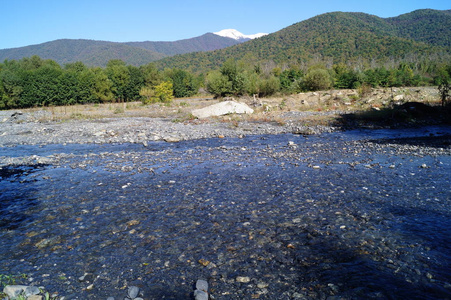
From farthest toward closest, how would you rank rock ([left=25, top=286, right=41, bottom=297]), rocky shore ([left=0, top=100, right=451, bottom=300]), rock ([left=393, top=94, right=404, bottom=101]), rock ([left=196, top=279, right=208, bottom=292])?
rock ([left=393, top=94, right=404, bottom=101]) < rocky shore ([left=0, top=100, right=451, bottom=300]) < rock ([left=196, top=279, right=208, bottom=292]) < rock ([left=25, top=286, right=41, bottom=297])

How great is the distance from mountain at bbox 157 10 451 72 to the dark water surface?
95211 millimetres

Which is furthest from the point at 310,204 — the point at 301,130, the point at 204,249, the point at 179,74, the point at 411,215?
the point at 179,74

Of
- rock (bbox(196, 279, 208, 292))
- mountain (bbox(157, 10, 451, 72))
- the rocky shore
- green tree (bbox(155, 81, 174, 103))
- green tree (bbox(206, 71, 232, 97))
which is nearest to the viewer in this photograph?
rock (bbox(196, 279, 208, 292))

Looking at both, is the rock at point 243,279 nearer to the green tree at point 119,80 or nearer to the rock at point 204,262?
the rock at point 204,262

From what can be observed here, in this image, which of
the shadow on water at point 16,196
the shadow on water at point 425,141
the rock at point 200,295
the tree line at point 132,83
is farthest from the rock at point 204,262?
the tree line at point 132,83

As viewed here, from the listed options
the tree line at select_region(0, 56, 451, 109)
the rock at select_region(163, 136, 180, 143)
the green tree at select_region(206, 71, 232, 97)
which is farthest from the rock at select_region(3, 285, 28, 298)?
the green tree at select_region(206, 71, 232, 97)

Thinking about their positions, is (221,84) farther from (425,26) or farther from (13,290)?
(425,26)

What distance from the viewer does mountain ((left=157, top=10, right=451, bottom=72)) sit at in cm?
9950

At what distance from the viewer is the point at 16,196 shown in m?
7.72

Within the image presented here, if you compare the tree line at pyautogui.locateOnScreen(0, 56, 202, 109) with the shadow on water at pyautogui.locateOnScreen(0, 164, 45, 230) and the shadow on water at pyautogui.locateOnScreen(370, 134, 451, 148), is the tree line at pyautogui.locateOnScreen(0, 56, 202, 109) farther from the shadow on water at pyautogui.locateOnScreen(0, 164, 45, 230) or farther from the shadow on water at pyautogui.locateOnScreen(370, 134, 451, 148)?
the shadow on water at pyautogui.locateOnScreen(370, 134, 451, 148)

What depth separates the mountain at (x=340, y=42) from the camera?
99.5 m

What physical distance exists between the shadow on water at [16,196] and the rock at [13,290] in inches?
105

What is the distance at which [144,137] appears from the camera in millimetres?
16859

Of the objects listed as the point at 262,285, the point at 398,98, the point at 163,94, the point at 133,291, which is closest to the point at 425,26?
the point at 398,98
